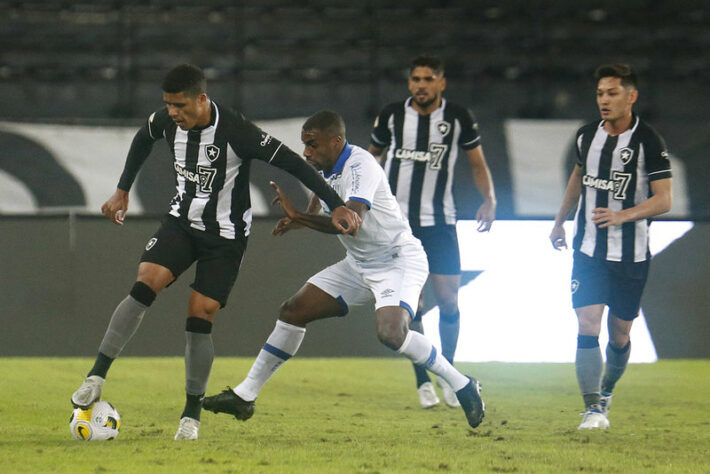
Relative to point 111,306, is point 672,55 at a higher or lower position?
higher

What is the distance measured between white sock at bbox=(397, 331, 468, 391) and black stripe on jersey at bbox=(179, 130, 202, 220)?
1.21 metres

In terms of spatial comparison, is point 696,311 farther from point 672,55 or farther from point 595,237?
point 672,55

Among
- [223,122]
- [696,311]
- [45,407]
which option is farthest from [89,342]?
[696,311]

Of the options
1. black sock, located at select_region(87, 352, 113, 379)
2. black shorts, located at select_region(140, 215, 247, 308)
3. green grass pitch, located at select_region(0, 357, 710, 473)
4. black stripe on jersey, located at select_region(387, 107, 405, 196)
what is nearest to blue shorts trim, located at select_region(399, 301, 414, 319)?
green grass pitch, located at select_region(0, 357, 710, 473)

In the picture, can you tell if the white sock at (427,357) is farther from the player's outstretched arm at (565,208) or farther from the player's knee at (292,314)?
the player's outstretched arm at (565,208)

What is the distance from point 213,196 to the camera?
4.85 m

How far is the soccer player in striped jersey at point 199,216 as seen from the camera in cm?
464

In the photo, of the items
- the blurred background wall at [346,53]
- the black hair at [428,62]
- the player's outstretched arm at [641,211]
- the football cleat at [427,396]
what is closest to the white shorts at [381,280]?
the player's outstretched arm at [641,211]

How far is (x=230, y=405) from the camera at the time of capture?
495cm

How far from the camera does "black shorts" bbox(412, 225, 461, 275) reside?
20.8 ft

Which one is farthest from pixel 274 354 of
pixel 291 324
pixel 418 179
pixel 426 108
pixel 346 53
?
pixel 346 53

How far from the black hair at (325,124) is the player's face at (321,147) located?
19 mm

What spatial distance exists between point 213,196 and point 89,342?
390 cm

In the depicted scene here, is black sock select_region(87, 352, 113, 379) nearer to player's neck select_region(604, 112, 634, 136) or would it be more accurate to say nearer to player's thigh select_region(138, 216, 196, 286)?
player's thigh select_region(138, 216, 196, 286)
